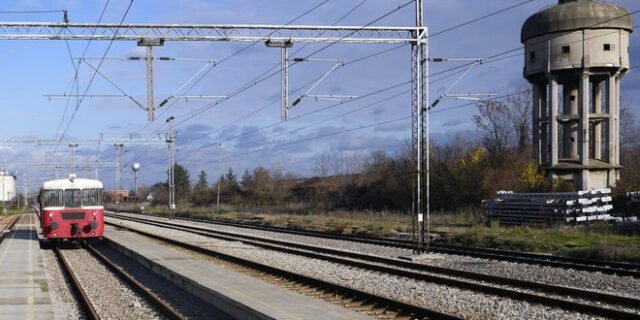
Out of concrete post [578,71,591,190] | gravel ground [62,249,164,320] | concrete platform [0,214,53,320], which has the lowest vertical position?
gravel ground [62,249,164,320]

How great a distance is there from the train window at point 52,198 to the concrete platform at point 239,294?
8.99 m

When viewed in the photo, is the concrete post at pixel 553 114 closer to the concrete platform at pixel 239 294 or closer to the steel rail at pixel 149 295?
the concrete platform at pixel 239 294

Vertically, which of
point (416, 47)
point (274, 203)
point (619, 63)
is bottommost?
point (274, 203)

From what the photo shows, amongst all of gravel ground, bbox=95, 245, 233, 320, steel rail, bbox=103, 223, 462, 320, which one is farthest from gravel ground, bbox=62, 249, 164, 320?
steel rail, bbox=103, 223, 462, 320

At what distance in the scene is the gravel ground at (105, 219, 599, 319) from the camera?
1295cm

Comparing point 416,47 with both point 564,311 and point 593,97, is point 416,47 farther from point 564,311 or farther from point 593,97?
point 593,97

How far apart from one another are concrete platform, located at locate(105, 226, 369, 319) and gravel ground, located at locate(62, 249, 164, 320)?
3.84 feet

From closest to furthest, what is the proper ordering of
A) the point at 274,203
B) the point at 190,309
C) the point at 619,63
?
the point at 190,309 → the point at 619,63 → the point at 274,203

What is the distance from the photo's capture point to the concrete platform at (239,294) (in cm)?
1214

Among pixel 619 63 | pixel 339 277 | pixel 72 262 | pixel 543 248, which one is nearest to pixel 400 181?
pixel 619 63

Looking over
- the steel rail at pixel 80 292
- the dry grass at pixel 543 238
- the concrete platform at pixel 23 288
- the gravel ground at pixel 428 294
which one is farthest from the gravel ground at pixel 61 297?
the dry grass at pixel 543 238

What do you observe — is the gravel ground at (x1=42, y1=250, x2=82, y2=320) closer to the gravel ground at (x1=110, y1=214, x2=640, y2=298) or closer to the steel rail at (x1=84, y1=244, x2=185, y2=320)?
the steel rail at (x1=84, y1=244, x2=185, y2=320)

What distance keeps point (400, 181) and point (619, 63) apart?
2274cm

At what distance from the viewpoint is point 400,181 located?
217ft
